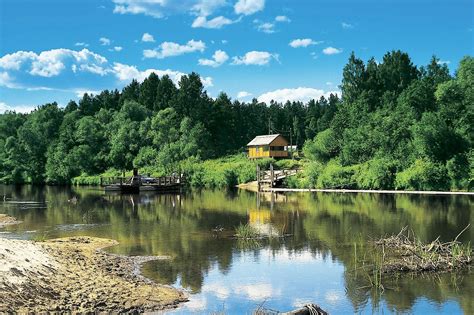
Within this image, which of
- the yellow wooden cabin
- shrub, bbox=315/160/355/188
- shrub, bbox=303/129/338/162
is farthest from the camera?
the yellow wooden cabin

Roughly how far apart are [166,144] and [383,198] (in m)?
55.1

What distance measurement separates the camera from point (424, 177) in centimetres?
6116

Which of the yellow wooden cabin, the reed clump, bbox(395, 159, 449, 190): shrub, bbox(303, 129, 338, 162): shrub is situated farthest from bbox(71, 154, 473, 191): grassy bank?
the reed clump

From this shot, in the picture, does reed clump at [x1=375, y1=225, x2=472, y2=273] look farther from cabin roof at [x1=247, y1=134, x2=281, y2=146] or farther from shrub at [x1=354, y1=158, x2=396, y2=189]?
cabin roof at [x1=247, y1=134, x2=281, y2=146]

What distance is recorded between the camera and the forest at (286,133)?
2500 inches

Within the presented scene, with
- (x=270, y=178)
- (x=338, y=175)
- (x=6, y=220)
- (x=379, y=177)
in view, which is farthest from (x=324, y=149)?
(x=6, y=220)

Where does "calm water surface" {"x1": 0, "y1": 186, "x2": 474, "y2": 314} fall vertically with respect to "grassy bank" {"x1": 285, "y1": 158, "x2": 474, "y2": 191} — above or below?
below

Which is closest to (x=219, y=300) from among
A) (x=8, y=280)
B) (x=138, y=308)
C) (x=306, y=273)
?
(x=138, y=308)

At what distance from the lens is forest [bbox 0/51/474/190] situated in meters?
63.5

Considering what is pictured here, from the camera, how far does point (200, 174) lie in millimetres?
88688

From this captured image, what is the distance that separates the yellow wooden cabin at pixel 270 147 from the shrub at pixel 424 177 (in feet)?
122

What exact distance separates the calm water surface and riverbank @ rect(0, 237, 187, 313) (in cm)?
115

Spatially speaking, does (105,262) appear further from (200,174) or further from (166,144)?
(166,144)

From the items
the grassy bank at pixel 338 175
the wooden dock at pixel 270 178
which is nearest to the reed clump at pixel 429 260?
the grassy bank at pixel 338 175
